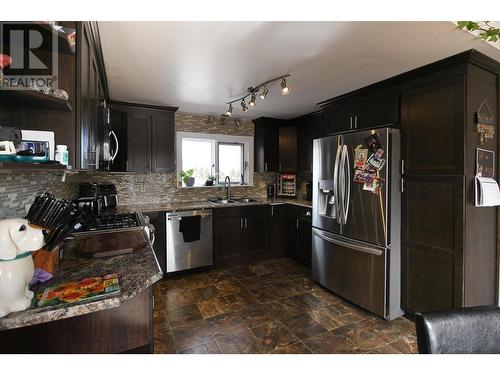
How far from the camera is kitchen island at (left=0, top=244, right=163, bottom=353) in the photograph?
89cm

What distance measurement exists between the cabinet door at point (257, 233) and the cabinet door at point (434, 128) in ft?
7.11

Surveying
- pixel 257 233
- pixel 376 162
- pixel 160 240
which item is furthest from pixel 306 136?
pixel 160 240

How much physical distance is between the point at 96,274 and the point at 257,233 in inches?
111

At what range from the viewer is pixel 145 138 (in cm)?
345

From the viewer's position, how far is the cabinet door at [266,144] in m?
4.30

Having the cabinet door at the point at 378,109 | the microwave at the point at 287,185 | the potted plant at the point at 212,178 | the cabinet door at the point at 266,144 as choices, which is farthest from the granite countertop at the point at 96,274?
the microwave at the point at 287,185

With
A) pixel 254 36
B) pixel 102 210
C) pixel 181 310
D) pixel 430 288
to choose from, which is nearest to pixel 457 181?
pixel 430 288

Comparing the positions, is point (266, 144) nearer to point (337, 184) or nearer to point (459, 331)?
point (337, 184)

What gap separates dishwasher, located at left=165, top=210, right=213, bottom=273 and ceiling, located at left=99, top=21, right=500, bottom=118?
1.61 meters

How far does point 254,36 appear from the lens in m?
1.70

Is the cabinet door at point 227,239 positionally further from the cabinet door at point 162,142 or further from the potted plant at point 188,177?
the cabinet door at point 162,142

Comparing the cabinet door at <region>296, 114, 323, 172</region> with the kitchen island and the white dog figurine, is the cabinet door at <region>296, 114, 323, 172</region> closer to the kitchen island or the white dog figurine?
the kitchen island

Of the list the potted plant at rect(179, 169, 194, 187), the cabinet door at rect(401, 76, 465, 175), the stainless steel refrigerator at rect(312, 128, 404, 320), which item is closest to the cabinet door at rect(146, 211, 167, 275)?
the potted plant at rect(179, 169, 194, 187)
